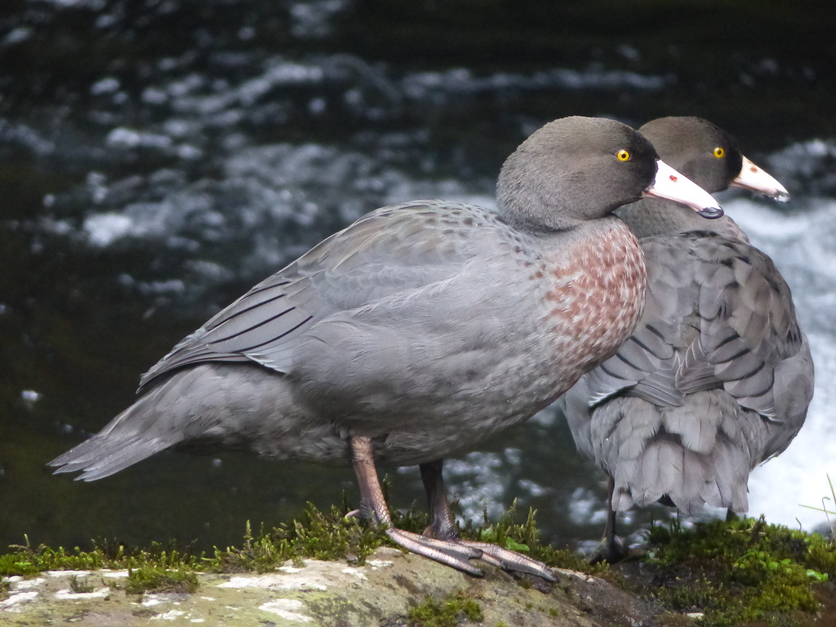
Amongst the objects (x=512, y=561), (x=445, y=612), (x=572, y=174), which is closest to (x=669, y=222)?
(x=572, y=174)

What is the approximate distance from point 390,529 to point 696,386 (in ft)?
6.12

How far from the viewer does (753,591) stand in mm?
4652

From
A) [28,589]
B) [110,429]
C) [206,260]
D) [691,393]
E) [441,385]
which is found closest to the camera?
[28,589]

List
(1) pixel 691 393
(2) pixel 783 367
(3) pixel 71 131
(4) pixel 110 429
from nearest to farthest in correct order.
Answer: (4) pixel 110 429
(1) pixel 691 393
(2) pixel 783 367
(3) pixel 71 131

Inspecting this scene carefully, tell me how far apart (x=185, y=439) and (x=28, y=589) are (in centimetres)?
102

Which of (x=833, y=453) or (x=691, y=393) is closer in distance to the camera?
(x=691, y=393)

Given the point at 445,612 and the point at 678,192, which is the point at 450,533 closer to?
the point at 445,612

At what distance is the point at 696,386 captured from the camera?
5.12 m

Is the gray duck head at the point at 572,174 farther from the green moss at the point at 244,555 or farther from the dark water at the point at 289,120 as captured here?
the dark water at the point at 289,120

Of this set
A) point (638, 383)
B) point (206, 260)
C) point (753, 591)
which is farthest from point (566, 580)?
point (206, 260)

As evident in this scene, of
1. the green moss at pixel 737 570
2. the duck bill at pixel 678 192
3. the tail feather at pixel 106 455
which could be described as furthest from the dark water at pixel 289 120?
the tail feather at pixel 106 455

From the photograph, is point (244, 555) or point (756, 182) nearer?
point (244, 555)

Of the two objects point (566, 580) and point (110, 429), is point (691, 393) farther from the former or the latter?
point (110, 429)

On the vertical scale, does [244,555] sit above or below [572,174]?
below
